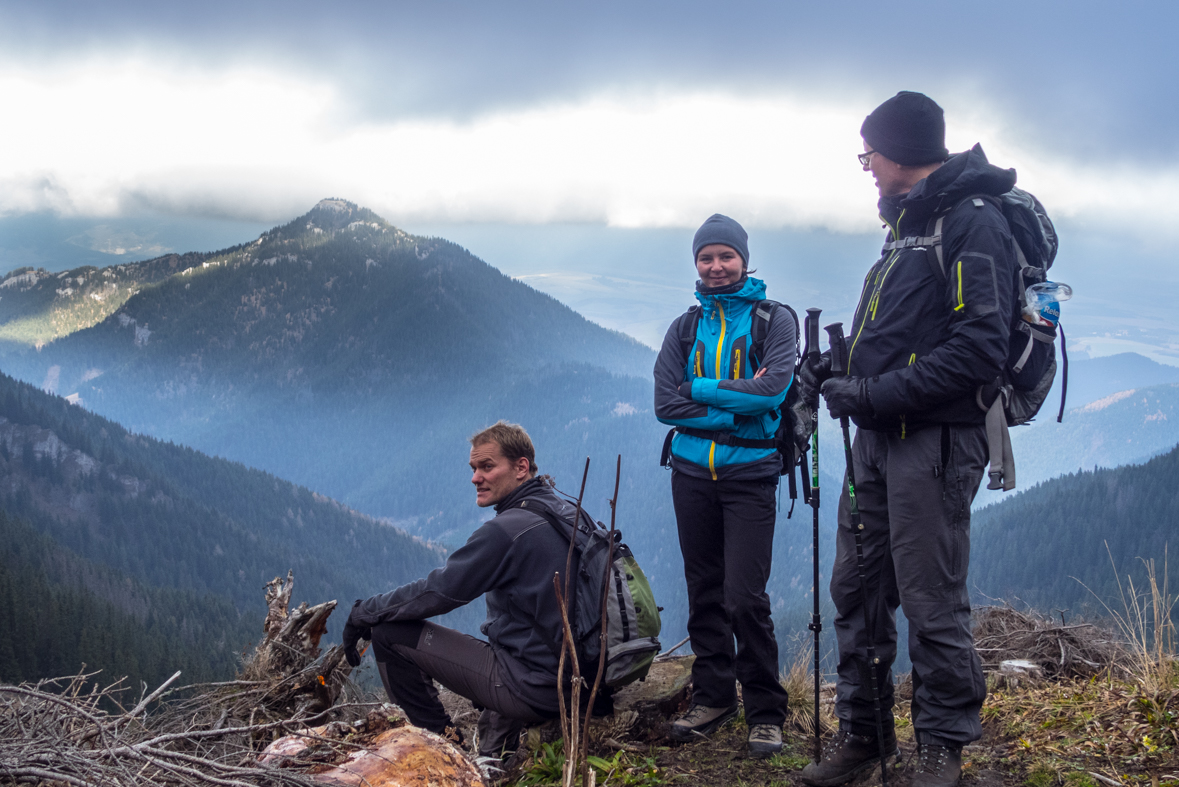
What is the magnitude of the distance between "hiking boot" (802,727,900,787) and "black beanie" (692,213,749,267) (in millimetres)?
2669

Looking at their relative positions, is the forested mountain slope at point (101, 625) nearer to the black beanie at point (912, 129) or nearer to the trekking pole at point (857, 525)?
the trekking pole at point (857, 525)

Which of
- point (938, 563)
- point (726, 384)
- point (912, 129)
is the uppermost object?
point (912, 129)

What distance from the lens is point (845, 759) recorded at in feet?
12.5

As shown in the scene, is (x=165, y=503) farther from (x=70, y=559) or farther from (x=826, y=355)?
(x=826, y=355)

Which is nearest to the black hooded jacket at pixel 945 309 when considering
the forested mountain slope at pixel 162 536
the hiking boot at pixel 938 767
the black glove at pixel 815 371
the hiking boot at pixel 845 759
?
the black glove at pixel 815 371

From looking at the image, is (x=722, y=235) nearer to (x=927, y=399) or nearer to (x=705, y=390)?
(x=705, y=390)

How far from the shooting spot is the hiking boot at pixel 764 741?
4.36 m

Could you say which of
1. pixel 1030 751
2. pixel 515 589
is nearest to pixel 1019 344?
pixel 1030 751

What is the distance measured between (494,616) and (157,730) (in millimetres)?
1700

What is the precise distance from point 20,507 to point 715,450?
5724 inches

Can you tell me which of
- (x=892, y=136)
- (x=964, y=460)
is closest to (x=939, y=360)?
(x=964, y=460)

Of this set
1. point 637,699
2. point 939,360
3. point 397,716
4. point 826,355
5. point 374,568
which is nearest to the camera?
point 939,360

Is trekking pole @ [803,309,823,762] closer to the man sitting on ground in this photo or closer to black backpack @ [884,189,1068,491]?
black backpack @ [884,189,1068,491]

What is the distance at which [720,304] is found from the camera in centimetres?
480
